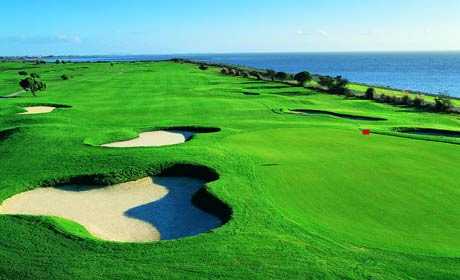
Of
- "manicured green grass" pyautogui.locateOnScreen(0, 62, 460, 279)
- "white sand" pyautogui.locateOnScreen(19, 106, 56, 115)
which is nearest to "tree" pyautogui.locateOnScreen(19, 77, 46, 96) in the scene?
"white sand" pyautogui.locateOnScreen(19, 106, 56, 115)

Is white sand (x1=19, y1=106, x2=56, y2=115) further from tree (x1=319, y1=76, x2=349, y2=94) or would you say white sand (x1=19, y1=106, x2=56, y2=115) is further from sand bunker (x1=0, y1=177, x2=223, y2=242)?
tree (x1=319, y1=76, x2=349, y2=94)

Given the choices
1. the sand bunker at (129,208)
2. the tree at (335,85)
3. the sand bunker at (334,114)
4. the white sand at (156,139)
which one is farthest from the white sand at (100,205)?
the tree at (335,85)

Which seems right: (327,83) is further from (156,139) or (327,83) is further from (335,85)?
(156,139)

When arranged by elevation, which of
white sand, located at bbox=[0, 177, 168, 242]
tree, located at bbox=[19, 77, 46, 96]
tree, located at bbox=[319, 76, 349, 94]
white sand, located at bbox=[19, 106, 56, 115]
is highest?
tree, located at bbox=[19, 77, 46, 96]

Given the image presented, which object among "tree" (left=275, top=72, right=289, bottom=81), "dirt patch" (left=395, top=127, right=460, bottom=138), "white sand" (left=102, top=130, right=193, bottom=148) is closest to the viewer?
"white sand" (left=102, top=130, right=193, bottom=148)

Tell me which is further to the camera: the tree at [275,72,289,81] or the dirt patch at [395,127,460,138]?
the tree at [275,72,289,81]

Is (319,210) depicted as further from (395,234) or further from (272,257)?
(272,257)

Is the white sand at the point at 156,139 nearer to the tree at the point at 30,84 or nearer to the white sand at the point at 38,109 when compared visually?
the white sand at the point at 38,109
